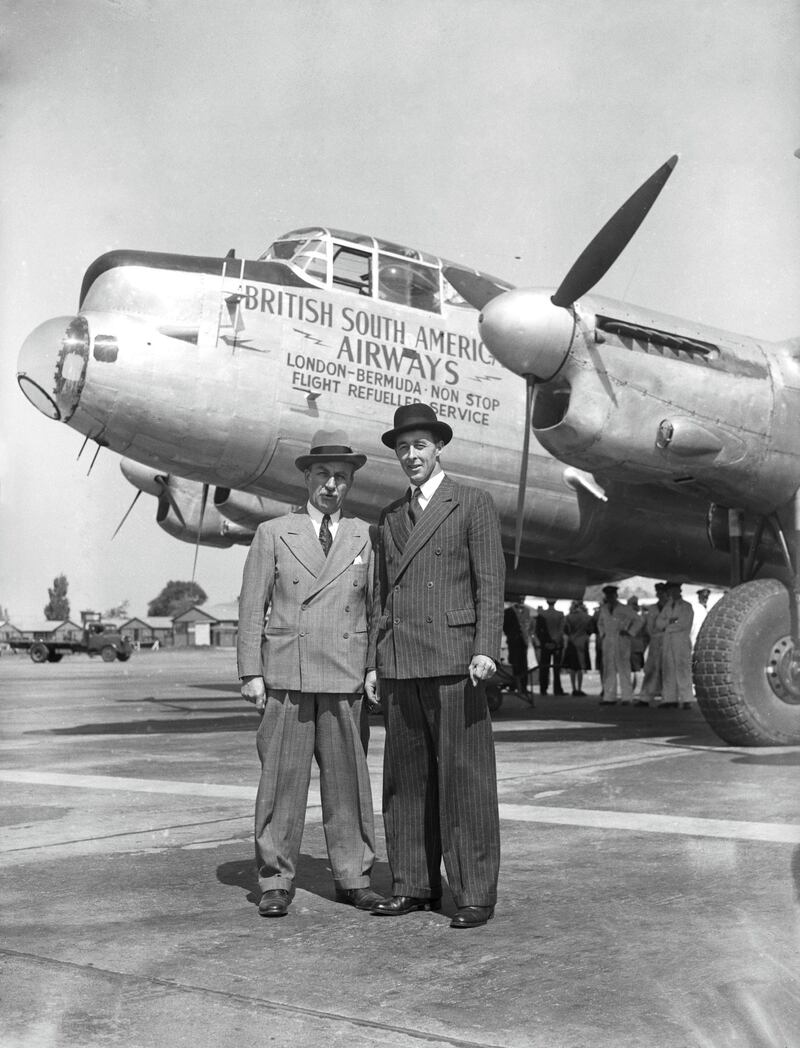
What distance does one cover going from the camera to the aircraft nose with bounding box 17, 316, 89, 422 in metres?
9.80

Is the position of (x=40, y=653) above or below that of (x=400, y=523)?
below

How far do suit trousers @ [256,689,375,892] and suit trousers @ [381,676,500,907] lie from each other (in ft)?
Result: 0.44

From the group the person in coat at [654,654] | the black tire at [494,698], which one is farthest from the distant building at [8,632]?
the black tire at [494,698]

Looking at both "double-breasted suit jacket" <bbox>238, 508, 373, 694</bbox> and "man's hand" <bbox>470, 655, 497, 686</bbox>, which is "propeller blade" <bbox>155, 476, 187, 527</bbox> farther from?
"man's hand" <bbox>470, 655, 497, 686</bbox>

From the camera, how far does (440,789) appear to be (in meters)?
4.48

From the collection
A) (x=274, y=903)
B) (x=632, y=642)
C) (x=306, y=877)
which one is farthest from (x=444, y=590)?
(x=632, y=642)

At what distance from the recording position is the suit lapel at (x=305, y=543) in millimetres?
4793

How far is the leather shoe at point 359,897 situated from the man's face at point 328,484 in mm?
1542

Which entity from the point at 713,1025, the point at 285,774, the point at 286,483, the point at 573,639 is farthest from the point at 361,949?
the point at 573,639

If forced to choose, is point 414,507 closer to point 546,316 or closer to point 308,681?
point 308,681

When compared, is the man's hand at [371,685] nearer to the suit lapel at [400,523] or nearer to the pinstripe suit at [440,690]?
the pinstripe suit at [440,690]

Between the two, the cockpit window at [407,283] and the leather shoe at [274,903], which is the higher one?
the cockpit window at [407,283]

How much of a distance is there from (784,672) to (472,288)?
4.57 m

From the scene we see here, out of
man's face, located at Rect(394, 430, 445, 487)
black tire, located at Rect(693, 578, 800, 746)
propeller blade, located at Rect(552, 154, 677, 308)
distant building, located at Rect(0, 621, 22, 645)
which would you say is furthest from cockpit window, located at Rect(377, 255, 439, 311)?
distant building, located at Rect(0, 621, 22, 645)
